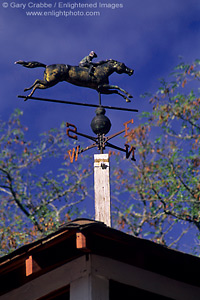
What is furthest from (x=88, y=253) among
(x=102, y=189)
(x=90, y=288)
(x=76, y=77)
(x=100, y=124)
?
(x=76, y=77)

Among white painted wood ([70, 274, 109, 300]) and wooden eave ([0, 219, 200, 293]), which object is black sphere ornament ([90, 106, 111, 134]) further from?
white painted wood ([70, 274, 109, 300])

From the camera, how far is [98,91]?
29.8 ft

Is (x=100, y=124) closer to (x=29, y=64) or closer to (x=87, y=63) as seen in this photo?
(x=87, y=63)

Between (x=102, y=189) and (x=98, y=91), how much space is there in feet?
5.71

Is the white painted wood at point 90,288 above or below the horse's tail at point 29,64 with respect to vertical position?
below

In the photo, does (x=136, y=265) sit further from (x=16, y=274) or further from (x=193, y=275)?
(x=16, y=274)

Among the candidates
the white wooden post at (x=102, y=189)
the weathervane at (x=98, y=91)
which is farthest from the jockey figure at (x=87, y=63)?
the white wooden post at (x=102, y=189)

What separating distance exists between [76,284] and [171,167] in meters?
11.6

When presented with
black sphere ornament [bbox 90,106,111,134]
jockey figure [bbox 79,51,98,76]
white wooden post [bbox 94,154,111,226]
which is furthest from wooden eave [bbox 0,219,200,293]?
jockey figure [bbox 79,51,98,76]

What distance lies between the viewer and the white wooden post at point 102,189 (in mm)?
7816

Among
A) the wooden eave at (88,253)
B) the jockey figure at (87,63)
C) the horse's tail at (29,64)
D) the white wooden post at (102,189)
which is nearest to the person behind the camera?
the wooden eave at (88,253)

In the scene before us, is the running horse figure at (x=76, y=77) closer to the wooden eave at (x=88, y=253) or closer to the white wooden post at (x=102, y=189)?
the white wooden post at (x=102, y=189)

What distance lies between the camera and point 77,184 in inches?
776

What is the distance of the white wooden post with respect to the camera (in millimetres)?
7816
